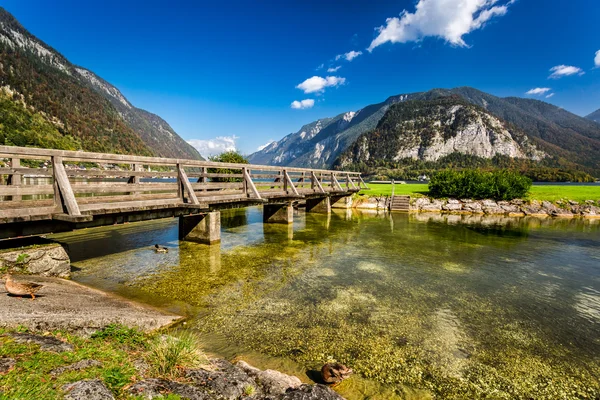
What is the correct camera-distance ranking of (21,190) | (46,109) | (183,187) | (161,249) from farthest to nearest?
(46,109) < (161,249) < (183,187) < (21,190)

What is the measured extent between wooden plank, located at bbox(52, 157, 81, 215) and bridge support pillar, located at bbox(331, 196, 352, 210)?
27.5m

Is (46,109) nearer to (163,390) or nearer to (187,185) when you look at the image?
(187,185)

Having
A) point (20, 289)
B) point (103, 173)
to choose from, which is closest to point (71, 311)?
point (20, 289)

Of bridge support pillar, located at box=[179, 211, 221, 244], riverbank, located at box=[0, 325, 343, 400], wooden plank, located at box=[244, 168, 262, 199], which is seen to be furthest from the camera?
wooden plank, located at box=[244, 168, 262, 199]

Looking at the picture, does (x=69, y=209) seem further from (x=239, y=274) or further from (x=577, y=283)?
(x=577, y=283)

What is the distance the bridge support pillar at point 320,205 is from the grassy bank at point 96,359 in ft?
80.2

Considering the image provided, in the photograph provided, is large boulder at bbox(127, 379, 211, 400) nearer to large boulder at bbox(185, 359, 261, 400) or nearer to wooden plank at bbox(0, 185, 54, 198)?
large boulder at bbox(185, 359, 261, 400)

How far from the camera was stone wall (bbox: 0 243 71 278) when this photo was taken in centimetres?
724

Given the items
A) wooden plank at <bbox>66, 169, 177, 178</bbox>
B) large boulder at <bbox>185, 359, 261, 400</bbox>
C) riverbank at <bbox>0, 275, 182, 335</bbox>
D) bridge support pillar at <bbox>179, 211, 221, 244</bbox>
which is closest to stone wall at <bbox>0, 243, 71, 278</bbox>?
riverbank at <bbox>0, 275, 182, 335</bbox>

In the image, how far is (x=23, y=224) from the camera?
7863 millimetres

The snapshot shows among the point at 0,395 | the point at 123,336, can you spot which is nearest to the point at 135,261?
the point at 123,336

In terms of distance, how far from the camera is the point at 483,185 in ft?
106

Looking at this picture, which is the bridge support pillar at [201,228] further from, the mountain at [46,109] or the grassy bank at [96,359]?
the mountain at [46,109]

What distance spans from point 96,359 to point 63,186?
6372mm
